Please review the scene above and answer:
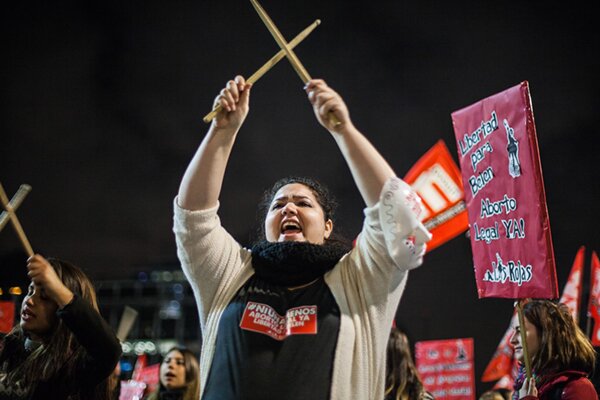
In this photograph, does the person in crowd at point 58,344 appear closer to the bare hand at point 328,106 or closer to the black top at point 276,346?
the black top at point 276,346

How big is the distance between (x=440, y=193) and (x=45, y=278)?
624cm

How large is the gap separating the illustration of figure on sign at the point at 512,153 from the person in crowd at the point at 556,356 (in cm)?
92

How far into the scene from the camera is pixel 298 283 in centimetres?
258

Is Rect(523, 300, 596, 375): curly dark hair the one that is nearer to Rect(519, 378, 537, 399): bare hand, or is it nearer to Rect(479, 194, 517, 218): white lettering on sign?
Rect(519, 378, 537, 399): bare hand

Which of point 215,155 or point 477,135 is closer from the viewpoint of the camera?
point 215,155

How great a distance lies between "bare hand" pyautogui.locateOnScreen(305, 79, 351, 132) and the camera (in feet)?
8.16

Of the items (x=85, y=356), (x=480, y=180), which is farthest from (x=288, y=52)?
(x=480, y=180)

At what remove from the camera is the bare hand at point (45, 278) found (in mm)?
3020

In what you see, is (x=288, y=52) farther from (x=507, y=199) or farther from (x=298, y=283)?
(x=507, y=199)

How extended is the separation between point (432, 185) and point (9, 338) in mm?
6089

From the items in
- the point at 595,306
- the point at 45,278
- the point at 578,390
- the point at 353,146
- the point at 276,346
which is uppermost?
the point at 595,306

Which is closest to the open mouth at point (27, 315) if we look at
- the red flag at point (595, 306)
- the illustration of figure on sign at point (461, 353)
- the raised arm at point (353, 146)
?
the raised arm at point (353, 146)

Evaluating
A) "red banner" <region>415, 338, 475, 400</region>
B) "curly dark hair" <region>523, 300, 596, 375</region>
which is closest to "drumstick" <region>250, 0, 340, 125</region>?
"curly dark hair" <region>523, 300, 596, 375</region>

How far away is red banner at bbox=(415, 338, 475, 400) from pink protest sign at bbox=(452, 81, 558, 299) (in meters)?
8.81
